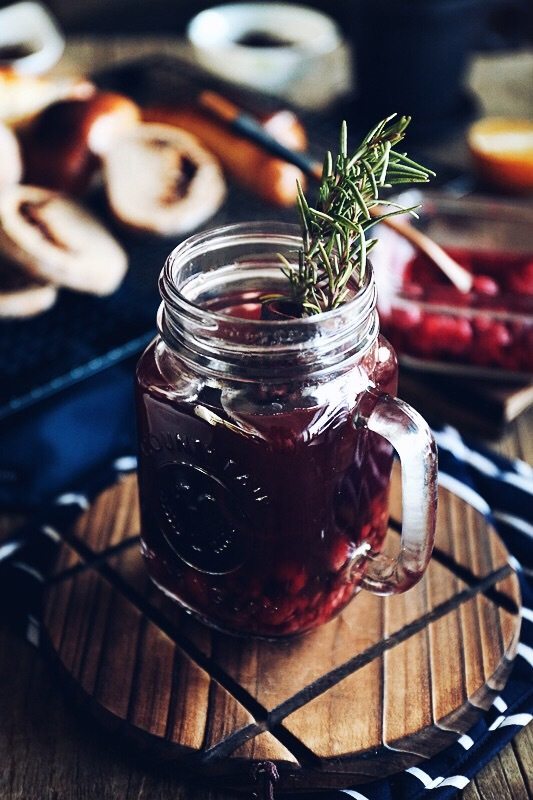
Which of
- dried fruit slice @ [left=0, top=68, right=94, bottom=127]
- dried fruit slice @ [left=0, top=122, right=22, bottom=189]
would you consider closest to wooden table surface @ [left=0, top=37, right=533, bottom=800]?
dried fruit slice @ [left=0, top=122, right=22, bottom=189]

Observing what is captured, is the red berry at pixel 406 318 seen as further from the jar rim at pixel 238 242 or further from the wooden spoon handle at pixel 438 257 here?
the jar rim at pixel 238 242

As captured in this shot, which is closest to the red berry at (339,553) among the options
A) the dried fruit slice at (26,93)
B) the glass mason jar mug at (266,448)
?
A: the glass mason jar mug at (266,448)

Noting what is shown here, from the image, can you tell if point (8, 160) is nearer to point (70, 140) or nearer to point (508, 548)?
point (70, 140)

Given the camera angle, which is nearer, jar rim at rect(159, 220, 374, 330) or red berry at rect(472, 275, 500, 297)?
jar rim at rect(159, 220, 374, 330)

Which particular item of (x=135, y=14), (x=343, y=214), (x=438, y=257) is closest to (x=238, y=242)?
(x=343, y=214)

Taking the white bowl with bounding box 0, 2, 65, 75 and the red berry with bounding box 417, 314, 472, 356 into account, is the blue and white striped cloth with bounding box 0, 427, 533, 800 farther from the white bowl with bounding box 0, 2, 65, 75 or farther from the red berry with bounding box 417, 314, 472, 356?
the white bowl with bounding box 0, 2, 65, 75

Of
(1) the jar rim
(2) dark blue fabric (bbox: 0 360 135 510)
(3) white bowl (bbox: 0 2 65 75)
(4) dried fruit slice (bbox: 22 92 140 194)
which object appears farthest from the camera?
(3) white bowl (bbox: 0 2 65 75)
